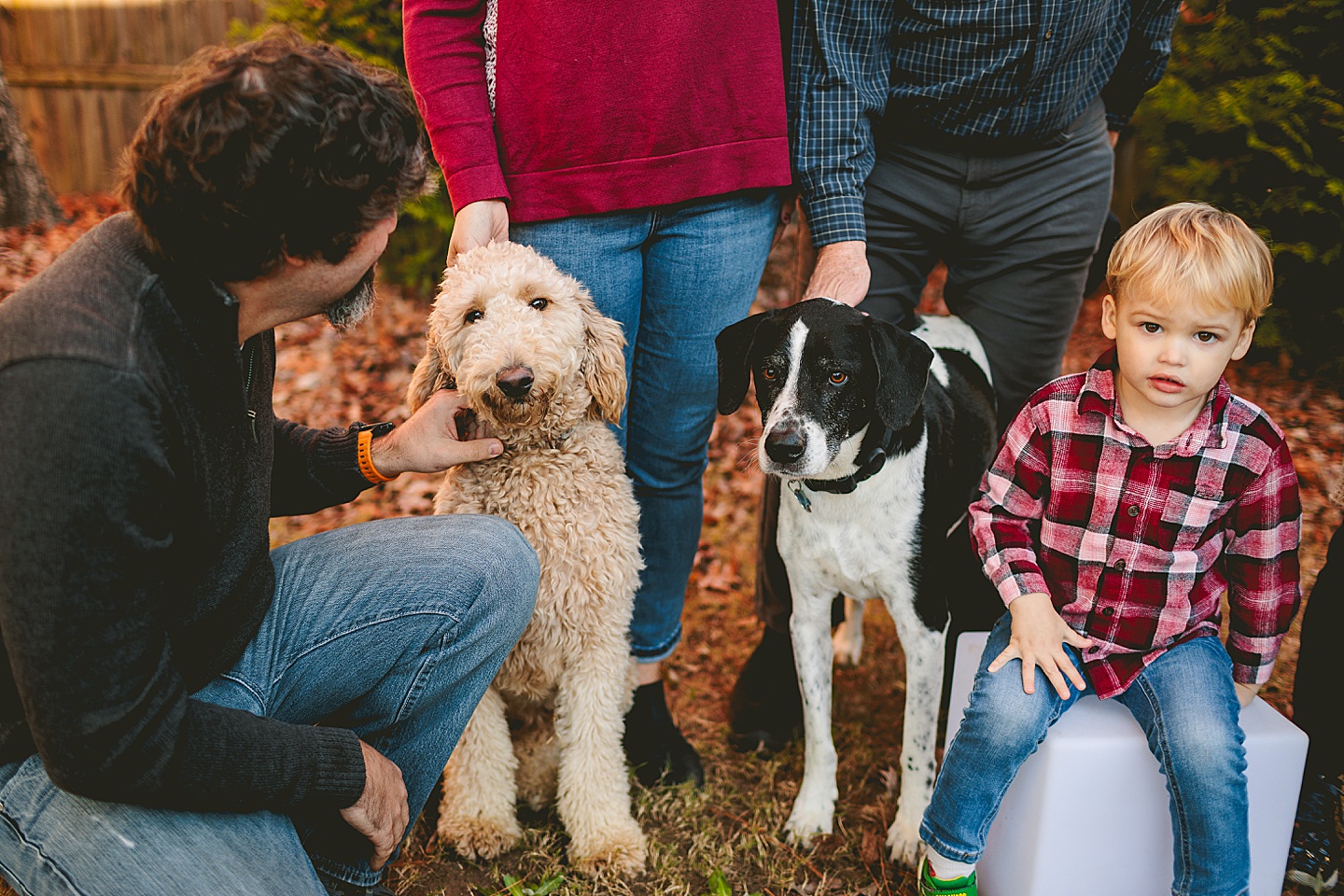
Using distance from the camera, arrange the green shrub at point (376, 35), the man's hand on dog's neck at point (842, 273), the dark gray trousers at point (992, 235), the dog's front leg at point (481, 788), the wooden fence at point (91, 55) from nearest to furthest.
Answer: the dog's front leg at point (481, 788), the man's hand on dog's neck at point (842, 273), the dark gray trousers at point (992, 235), the green shrub at point (376, 35), the wooden fence at point (91, 55)

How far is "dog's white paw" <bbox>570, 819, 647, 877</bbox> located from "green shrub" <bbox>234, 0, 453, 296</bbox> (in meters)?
3.71

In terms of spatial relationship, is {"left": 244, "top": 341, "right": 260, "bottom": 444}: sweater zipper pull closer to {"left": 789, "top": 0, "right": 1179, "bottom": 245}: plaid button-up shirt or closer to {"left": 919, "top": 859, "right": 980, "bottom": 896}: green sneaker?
{"left": 789, "top": 0, "right": 1179, "bottom": 245}: plaid button-up shirt

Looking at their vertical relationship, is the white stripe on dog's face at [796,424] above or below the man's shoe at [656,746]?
above

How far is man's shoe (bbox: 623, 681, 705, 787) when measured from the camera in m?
2.85

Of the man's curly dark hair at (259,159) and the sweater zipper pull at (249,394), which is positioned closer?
the man's curly dark hair at (259,159)

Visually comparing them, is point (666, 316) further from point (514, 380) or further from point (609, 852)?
point (609, 852)

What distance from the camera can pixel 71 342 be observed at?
1.40m

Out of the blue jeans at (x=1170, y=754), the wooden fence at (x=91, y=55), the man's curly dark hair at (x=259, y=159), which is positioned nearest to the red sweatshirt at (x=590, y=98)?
the man's curly dark hair at (x=259, y=159)

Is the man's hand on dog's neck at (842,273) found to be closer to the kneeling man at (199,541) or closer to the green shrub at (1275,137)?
the kneeling man at (199,541)

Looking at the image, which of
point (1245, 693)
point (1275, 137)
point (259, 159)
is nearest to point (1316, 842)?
point (1245, 693)

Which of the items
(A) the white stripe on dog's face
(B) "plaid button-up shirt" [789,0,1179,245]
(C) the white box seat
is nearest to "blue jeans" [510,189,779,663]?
(B) "plaid button-up shirt" [789,0,1179,245]

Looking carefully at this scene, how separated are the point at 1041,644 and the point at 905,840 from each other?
2.60 feet

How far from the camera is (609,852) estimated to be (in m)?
2.48

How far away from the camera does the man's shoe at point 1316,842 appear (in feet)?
7.47
